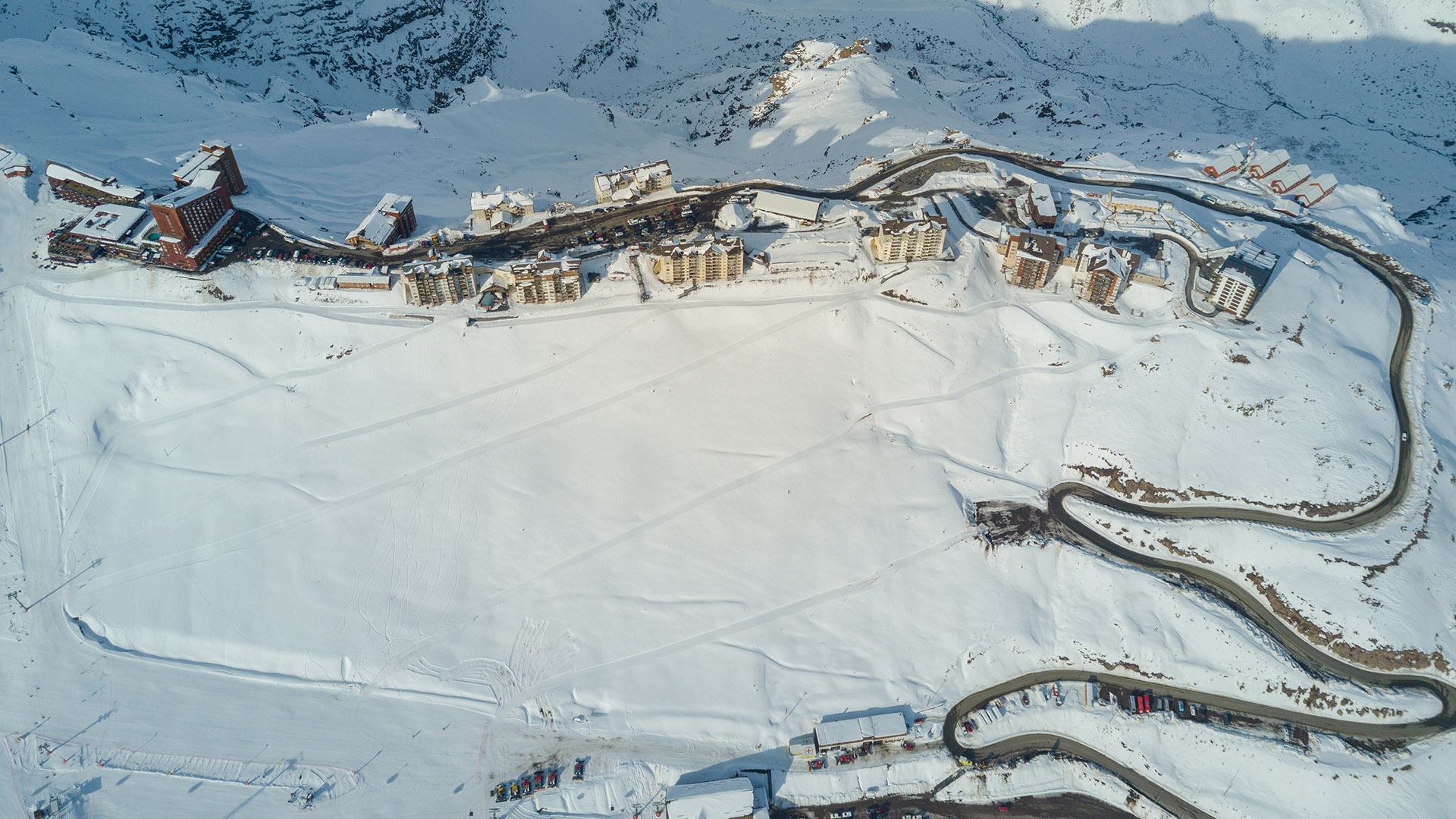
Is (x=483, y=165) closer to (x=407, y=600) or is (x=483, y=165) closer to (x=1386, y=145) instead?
(x=407, y=600)

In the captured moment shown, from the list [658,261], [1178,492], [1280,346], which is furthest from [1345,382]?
[658,261]

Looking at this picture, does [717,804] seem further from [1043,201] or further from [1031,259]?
[1043,201]

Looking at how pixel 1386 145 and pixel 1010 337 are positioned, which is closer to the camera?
pixel 1010 337

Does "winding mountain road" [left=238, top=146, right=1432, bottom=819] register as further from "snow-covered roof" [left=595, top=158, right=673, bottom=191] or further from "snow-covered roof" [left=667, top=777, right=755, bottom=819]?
"snow-covered roof" [left=667, top=777, right=755, bottom=819]

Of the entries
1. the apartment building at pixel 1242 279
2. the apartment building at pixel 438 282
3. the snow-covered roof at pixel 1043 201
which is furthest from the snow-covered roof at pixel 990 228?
the apartment building at pixel 438 282

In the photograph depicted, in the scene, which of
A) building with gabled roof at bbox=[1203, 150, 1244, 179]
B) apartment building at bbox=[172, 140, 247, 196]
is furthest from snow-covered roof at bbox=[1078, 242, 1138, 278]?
apartment building at bbox=[172, 140, 247, 196]
